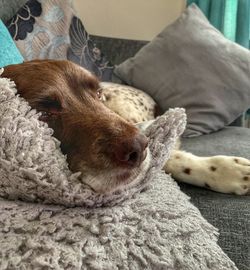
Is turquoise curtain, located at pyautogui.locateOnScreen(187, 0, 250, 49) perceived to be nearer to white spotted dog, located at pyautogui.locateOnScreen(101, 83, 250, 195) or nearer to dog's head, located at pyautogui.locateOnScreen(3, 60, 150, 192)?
white spotted dog, located at pyautogui.locateOnScreen(101, 83, 250, 195)

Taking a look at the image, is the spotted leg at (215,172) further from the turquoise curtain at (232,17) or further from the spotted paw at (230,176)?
the turquoise curtain at (232,17)

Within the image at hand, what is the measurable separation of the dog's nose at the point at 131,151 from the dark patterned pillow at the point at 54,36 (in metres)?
1.65

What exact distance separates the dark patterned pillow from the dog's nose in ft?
5.40

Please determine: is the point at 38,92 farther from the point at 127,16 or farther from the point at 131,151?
the point at 127,16

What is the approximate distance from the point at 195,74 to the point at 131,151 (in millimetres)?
1661

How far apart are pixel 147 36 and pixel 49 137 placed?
293cm

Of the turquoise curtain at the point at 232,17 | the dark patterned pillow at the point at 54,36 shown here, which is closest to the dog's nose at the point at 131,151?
the dark patterned pillow at the point at 54,36

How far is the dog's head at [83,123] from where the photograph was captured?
3.10 ft

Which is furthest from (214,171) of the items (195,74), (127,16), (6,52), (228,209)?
(127,16)

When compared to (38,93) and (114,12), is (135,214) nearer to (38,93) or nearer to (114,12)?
(38,93)

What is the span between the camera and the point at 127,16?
3.71m

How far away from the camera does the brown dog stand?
95 cm

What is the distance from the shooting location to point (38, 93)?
112 cm

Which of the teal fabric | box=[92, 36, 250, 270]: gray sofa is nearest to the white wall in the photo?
the teal fabric
